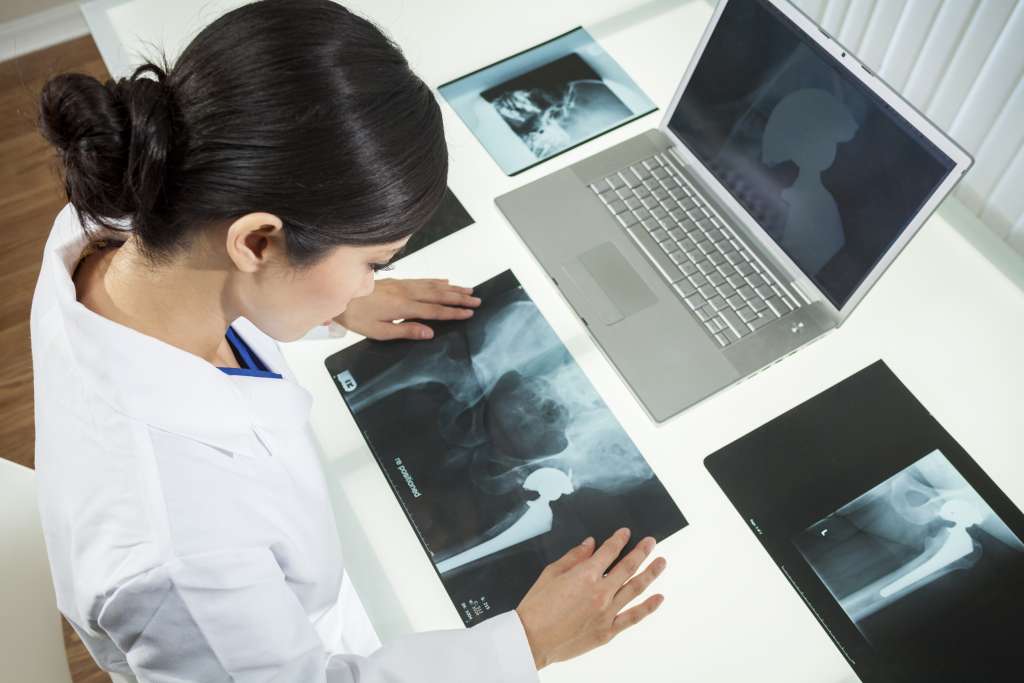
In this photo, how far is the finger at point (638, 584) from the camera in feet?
3.19

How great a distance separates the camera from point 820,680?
37.2 inches

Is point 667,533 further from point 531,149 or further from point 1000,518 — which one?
point 531,149

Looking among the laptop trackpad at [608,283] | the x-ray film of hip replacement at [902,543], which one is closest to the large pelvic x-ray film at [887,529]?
the x-ray film of hip replacement at [902,543]

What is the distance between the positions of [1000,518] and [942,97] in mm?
609

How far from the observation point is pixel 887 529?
101cm

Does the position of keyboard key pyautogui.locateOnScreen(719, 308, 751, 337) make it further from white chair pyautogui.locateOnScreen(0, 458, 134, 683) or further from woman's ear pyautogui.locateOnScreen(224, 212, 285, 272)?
white chair pyautogui.locateOnScreen(0, 458, 134, 683)

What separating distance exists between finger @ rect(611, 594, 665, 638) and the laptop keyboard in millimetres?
351

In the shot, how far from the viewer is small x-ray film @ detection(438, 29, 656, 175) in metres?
1.34

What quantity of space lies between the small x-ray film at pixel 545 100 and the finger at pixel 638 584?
0.64 metres

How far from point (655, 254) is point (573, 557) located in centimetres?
45

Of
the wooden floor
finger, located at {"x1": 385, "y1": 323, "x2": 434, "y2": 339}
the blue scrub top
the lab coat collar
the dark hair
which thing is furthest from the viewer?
the wooden floor

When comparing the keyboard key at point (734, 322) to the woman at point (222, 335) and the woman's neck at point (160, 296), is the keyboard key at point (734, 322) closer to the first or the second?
the woman at point (222, 335)

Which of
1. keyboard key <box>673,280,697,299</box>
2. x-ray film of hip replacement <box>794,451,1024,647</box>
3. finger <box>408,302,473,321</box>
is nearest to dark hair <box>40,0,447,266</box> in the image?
finger <box>408,302,473,321</box>

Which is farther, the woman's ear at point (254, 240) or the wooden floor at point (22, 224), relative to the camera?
the wooden floor at point (22, 224)
